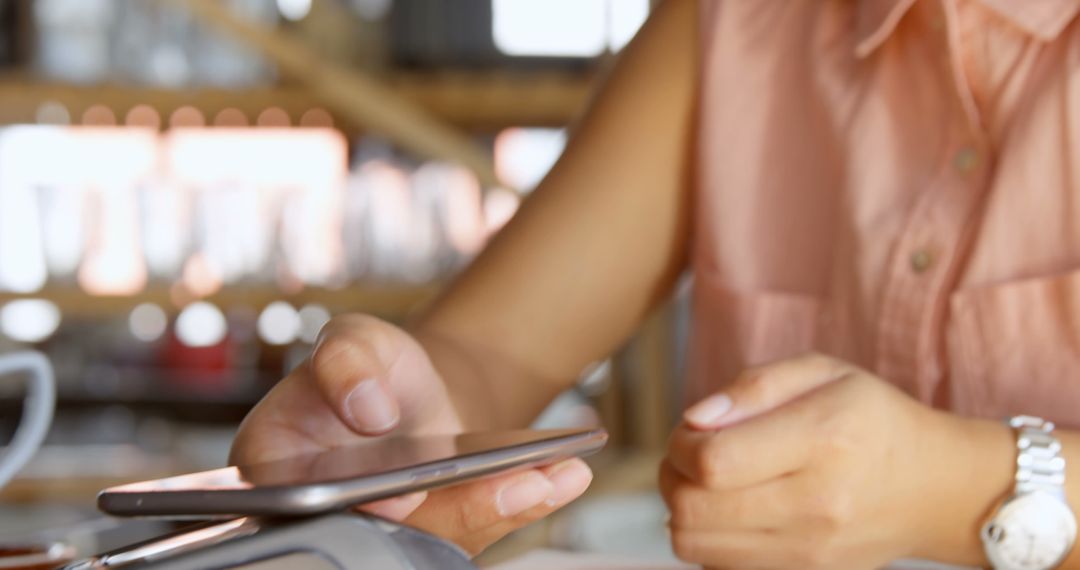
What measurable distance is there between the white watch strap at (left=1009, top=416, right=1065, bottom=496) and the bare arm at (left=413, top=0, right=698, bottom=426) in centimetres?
36

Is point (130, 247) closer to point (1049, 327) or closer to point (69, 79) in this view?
point (69, 79)

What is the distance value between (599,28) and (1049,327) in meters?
1.64

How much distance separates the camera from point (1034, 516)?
0.55 metres

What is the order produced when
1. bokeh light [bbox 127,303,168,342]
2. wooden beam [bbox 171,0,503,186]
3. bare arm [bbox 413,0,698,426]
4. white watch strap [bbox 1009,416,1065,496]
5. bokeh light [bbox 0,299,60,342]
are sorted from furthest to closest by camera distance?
bokeh light [bbox 127,303,168,342] → bokeh light [bbox 0,299,60,342] → wooden beam [bbox 171,0,503,186] → bare arm [bbox 413,0,698,426] → white watch strap [bbox 1009,416,1065,496]

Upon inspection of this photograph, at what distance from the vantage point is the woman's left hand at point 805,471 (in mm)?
487

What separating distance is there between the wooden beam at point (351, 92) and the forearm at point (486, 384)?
1.14 m

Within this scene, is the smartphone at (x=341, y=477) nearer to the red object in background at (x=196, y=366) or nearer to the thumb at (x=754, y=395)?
the thumb at (x=754, y=395)

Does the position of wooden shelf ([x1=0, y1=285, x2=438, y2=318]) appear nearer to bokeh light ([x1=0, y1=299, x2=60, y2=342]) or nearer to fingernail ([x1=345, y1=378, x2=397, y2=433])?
bokeh light ([x1=0, y1=299, x2=60, y2=342])

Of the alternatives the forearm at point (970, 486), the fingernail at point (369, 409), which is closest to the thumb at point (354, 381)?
the fingernail at point (369, 409)

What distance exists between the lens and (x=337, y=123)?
2145 millimetres

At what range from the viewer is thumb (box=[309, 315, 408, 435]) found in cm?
49

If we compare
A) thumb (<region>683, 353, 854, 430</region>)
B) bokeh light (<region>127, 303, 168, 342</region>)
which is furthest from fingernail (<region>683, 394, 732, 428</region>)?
bokeh light (<region>127, 303, 168, 342</region>)

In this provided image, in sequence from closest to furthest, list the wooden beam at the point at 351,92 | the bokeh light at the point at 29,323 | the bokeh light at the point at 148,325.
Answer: the wooden beam at the point at 351,92 < the bokeh light at the point at 29,323 < the bokeh light at the point at 148,325

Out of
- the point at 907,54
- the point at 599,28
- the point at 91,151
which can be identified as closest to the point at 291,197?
the point at 91,151
